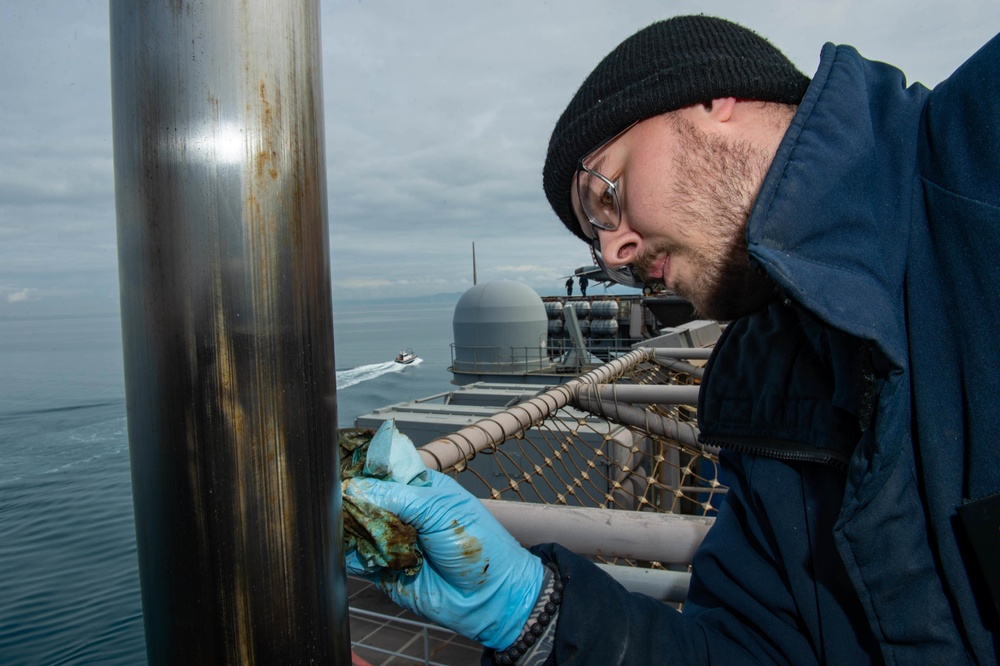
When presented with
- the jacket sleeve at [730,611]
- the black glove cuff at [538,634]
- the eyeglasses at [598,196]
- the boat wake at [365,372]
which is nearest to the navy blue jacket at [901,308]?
the jacket sleeve at [730,611]

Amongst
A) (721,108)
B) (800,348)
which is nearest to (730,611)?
(800,348)

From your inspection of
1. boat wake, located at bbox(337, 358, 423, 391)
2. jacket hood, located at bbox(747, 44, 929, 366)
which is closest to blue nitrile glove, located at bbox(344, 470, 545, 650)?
jacket hood, located at bbox(747, 44, 929, 366)

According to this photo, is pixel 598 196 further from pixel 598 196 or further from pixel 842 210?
pixel 842 210

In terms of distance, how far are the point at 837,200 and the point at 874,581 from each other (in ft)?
2.39

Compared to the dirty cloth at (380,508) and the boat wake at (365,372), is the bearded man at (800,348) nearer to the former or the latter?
the dirty cloth at (380,508)

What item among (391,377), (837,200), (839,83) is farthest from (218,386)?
(391,377)

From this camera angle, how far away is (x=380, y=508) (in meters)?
1.30

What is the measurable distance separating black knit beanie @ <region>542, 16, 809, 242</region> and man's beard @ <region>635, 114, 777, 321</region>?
0.08 metres

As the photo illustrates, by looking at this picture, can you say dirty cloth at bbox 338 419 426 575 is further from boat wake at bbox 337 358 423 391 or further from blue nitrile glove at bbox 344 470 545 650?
boat wake at bbox 337 358 423 391

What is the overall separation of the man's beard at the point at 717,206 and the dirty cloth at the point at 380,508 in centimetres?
80

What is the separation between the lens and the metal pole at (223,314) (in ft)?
3.05

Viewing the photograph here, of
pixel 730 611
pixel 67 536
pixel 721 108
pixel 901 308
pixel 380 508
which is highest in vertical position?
pixel 721 108

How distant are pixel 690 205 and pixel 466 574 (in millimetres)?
1021

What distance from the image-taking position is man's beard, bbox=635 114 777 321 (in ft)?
4.32
